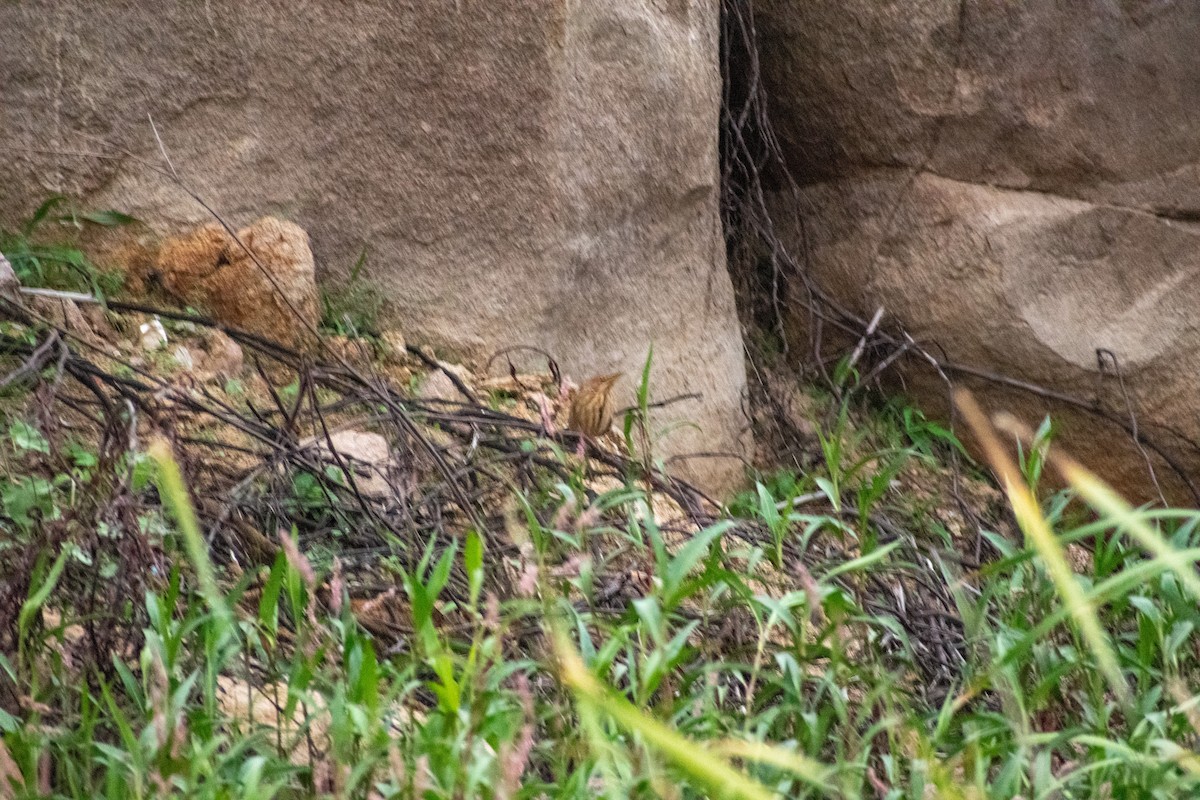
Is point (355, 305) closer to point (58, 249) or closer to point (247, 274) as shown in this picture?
point (247, 274)

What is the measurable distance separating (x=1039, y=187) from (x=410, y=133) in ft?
5.99

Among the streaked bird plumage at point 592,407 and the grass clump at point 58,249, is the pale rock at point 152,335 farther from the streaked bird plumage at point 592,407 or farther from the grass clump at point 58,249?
the streaked bird plumage at point 592,407

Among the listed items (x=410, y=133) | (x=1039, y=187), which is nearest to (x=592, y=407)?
(x=410, y=133)

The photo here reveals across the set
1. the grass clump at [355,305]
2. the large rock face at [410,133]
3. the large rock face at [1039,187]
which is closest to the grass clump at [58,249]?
the large rock face at [410,133]

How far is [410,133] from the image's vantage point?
314 cm

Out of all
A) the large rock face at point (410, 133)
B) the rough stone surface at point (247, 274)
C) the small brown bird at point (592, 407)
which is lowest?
the small brown bird at point (592, 407)

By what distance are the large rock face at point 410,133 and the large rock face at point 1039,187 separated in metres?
0.68

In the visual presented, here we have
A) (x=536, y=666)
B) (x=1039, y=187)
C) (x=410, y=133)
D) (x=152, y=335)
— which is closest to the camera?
(x=536, y=666)

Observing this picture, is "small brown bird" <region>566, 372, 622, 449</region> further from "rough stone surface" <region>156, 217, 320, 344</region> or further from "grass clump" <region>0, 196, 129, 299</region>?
"grass clump" <region>0, 196, 129, 299</region>

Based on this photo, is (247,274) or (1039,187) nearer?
(247,274)

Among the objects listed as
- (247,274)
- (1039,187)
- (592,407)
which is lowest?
(592,407)

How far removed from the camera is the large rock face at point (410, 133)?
2.98 metres

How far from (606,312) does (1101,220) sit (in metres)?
1.46

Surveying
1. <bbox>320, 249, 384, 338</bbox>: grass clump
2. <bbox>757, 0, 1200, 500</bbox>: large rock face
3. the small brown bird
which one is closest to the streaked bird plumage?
the small brown bird
